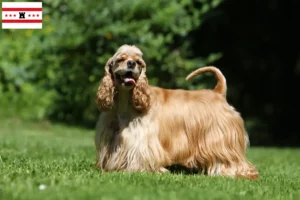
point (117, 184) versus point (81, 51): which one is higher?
point (81, 51)

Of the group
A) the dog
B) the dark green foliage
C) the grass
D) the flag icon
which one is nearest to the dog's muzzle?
the dog

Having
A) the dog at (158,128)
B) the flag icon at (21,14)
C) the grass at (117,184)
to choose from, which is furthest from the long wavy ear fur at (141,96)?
the flag icon at (21,14)

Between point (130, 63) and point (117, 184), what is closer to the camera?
point (117, 184)

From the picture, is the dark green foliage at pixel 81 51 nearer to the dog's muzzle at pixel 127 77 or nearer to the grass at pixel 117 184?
the grass at pixel 117 184

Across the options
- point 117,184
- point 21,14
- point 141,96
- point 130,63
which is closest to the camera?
point 117,184

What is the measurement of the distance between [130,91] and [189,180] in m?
1.19

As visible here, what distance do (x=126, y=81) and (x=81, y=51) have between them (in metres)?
10.1

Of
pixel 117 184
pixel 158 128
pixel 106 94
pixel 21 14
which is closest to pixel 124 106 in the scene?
pixel 106 94

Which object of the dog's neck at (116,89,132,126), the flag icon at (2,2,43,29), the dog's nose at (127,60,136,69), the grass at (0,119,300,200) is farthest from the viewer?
the flag icon at (2,2,43,29)

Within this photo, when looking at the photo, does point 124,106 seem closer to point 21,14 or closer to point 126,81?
point 126,81

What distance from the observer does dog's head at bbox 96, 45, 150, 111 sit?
7238 millimetres

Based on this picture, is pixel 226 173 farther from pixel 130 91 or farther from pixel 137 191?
pixel 137 191

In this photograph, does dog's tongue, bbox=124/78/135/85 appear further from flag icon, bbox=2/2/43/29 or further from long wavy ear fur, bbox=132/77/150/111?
flag icon, bbox=2/2/43/29

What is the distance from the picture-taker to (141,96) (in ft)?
23.9
